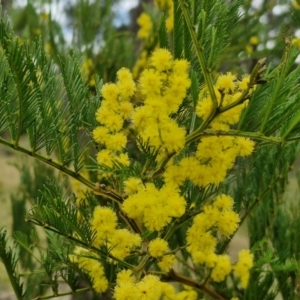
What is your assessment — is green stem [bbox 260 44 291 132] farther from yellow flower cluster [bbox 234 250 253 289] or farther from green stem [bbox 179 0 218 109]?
yellow flower cluster [bbox 234 250 253 289]

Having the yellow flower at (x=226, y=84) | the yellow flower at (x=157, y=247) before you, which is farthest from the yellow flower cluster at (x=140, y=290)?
the yellow flower at (x=226, y=84)

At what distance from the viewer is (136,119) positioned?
1.24ft

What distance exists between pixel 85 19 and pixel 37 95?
2.22 ft

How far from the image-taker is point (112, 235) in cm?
42

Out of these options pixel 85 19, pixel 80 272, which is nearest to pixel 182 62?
pixel 80 272

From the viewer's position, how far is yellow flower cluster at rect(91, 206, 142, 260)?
41 centimetres

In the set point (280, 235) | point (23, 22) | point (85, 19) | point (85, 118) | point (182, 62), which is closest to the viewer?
point (182, 62)

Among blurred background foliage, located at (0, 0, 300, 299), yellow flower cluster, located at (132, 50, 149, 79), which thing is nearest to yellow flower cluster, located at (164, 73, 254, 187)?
blurred background foliage, located at (0, 0, 300, 299)

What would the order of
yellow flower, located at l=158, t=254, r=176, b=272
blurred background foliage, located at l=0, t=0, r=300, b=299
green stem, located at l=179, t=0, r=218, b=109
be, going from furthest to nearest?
1. blurred background foliage, located at l=0, t=0, r=300, b=299
2. yellow flower, located at l=158, t=254, r=176, b=272
3. green stem, located at l=179, t=0, r=218, b=109

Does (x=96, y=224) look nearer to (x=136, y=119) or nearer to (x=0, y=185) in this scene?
(x=136, y=119)

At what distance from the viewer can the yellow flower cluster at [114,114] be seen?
0.40 metres

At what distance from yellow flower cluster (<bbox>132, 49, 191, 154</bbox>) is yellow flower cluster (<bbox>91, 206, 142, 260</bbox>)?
83 mm

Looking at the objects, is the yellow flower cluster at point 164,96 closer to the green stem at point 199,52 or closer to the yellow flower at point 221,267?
the green stem at point 199,52

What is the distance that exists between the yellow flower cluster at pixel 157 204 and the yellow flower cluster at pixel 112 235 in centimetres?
3
